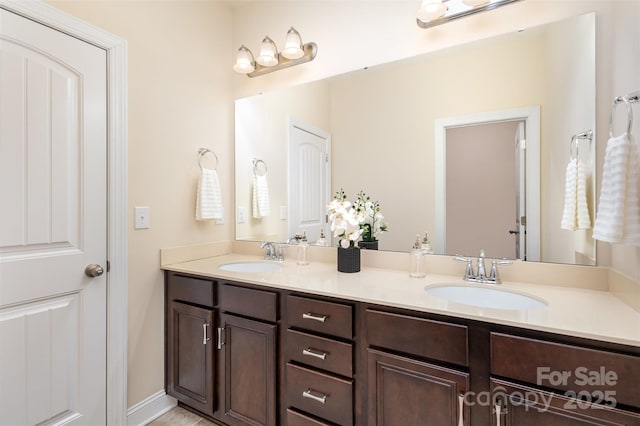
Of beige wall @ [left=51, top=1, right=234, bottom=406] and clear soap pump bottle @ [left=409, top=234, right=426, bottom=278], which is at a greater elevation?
beige wall @ [left=51, top=1, right=234, bottom=406]

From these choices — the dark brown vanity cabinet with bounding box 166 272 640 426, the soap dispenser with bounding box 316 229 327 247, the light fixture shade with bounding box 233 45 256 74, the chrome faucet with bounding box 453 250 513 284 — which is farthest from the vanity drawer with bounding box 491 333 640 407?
the light fixture shade with bounding box 233 45 256 74

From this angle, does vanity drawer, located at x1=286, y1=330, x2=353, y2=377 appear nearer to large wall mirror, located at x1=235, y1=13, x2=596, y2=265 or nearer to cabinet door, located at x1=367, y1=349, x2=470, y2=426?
cabinet door, located at x1=367, y1=349, x2=470, y2=426

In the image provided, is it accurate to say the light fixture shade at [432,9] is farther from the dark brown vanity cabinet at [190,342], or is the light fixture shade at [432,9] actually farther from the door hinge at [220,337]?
the door hinge at [220,337]

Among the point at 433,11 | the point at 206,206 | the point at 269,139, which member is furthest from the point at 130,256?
the point at 433,11

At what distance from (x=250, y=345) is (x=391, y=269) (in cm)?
84

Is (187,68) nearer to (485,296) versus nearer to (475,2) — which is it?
(475,2)

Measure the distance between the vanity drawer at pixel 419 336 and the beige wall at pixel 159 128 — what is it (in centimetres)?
132

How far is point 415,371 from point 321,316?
1.34ft

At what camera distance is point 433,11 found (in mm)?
1513

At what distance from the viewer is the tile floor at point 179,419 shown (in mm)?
1749

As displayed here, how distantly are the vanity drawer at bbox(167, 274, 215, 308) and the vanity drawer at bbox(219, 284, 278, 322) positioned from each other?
0.08m

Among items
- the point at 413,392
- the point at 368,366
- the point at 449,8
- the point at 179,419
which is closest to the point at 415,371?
the point at 413,392

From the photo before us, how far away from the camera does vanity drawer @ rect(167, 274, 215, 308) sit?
1645 millimetres

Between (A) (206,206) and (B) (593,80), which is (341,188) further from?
(B) (593,80)
